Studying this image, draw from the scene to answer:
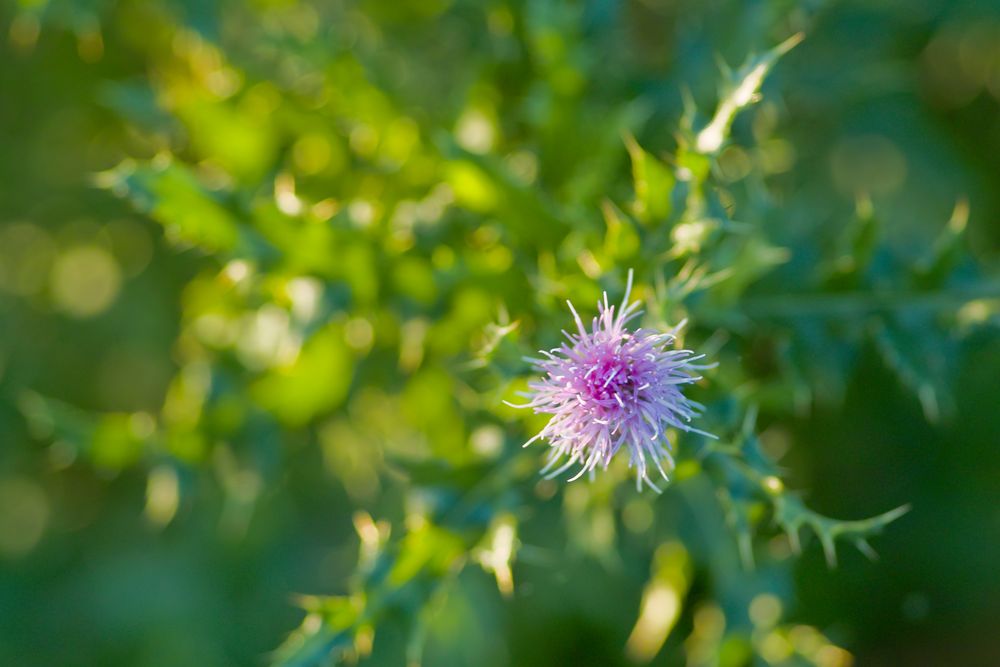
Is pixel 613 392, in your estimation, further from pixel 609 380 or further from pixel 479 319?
pixel 479 319

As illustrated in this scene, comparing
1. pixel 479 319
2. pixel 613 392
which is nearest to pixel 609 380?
pixel 613 392

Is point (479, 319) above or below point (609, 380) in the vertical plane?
below

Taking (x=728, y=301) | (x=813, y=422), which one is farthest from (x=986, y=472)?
(x=728, y=301)

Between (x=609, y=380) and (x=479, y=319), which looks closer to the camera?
(x=609, y=380)

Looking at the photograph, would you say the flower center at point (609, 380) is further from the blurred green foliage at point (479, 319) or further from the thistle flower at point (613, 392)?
the blurred green foliage at point (479, 319)

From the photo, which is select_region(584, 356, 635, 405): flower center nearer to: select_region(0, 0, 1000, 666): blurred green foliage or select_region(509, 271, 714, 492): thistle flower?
select_region(509, 271, 714, 492): thistle flower

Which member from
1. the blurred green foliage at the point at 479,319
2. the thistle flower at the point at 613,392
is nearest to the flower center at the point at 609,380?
the thistle flower at the point at 613,392

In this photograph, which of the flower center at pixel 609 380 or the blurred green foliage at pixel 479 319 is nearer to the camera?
the flower center at pixel 609 380

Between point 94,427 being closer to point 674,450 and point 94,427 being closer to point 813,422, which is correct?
point 674,450

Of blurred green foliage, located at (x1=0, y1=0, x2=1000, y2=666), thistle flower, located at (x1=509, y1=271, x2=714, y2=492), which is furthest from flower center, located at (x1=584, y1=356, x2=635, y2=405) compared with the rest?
blurred green foliage, located at (x1=0, y1=0, x2=1000, y2=666)
